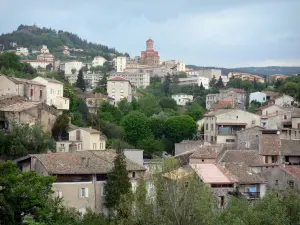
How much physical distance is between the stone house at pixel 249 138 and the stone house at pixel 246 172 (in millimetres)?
3843

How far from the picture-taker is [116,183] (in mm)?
35969

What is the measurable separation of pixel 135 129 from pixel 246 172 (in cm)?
2936

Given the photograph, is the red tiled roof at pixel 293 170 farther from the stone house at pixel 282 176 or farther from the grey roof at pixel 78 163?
the grey roof at pixel 78 163

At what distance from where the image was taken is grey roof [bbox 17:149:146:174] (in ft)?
119

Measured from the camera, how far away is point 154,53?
196 meters

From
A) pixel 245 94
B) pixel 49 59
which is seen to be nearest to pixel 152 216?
pixel 245 94

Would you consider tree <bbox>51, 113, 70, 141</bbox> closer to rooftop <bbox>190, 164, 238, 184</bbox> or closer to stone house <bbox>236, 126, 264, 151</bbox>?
rooftop <bbox>190, 164, 238, 184</bbox>

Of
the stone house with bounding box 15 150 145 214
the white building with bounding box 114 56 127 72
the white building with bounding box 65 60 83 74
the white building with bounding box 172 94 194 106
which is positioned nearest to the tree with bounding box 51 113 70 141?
the stone house with bounding box 15 150 145 214

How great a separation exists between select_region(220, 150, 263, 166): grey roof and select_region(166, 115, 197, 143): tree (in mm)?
24947

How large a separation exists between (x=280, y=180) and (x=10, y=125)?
22.1 m

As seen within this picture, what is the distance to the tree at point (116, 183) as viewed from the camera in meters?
35.8

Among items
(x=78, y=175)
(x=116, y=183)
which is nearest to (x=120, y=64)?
(x=78, y=175)

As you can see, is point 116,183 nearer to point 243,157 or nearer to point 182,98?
point 243,157

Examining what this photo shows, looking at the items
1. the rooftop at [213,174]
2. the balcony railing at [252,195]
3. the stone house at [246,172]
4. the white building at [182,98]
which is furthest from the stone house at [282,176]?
the white building at [182,98]
